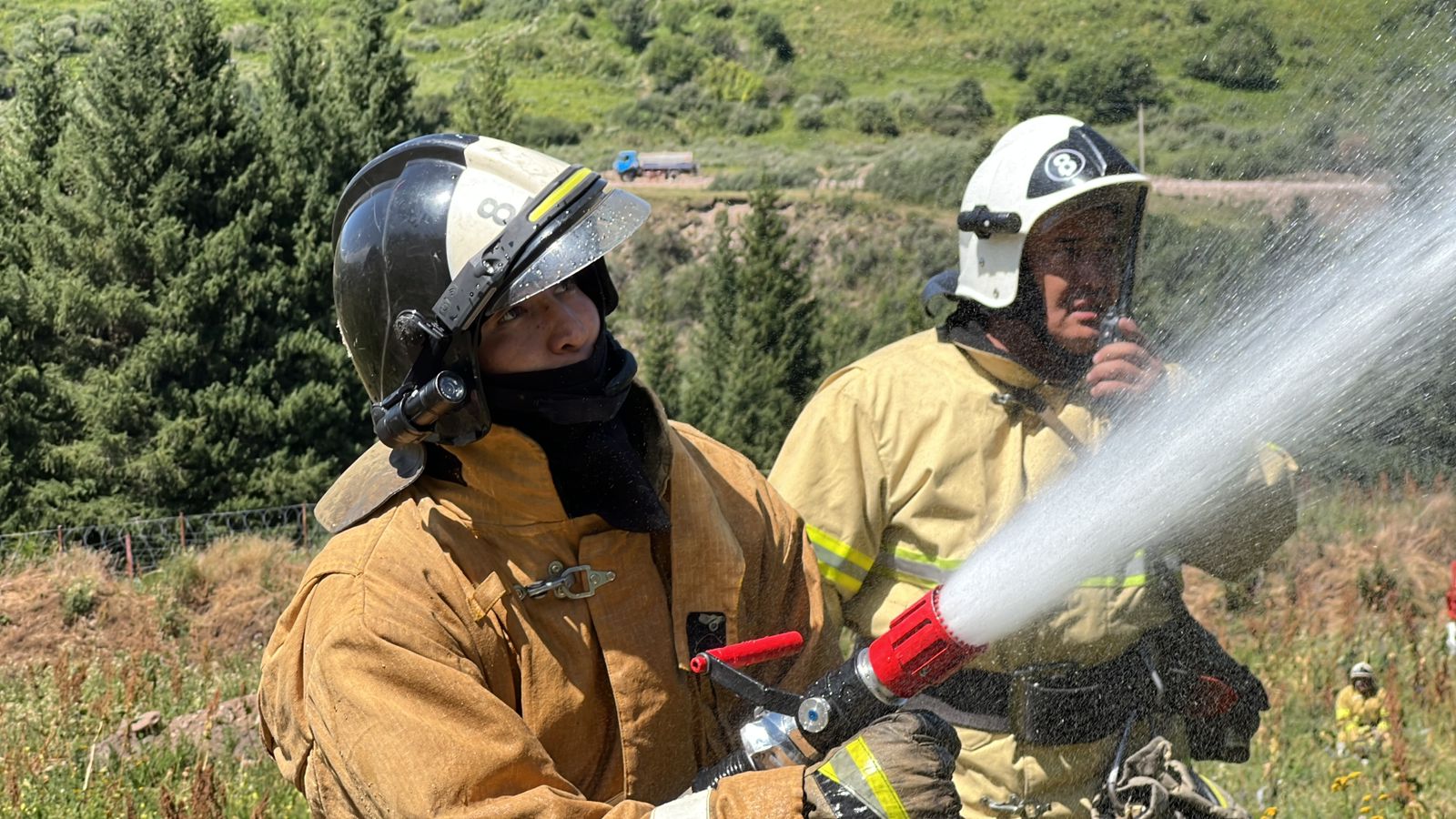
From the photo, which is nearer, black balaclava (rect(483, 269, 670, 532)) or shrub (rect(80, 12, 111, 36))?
black balaclava (rect(483, 269, 670, 532))

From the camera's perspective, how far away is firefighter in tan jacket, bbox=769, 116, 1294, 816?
3.33 m

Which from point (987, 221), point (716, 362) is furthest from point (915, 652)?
point (716, 362)

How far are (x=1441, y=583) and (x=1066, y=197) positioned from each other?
277 inches

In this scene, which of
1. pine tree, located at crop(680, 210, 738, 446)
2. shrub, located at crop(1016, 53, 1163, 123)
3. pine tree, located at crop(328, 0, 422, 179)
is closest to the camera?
pine tree, located at crop(680, 210, 738, 446)

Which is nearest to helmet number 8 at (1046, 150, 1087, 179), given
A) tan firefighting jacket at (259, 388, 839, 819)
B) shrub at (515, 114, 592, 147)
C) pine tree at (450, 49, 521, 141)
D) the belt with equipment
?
the belt with equipment

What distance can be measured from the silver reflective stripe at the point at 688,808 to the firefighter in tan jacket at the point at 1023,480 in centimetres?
126

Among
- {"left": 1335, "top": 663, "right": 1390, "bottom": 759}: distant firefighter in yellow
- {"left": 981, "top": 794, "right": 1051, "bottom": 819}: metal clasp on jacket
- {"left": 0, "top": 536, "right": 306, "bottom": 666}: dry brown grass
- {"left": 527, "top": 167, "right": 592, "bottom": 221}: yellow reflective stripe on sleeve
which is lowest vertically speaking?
{"left": 0, "top": 536, "right": 306, "bottom": 666}: dry brown grass

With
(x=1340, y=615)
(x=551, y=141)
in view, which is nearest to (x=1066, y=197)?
(x=1340, y=615)

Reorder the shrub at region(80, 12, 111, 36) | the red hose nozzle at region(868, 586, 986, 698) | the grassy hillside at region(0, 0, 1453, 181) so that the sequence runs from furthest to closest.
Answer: the shrub at region(80, 12, 111, 36)
the grassy hillside at region(0, 0, 1453, 181)
the red hose nozzle at region(868, 586, 986, 698)

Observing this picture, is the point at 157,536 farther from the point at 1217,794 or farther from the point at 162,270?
the point at 1217,794

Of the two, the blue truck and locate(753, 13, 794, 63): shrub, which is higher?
locate(753, 13, 794, 63): shrub

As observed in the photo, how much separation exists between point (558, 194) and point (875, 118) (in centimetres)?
7447

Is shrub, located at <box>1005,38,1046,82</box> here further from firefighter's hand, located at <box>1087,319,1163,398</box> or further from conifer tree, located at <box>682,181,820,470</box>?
firefighter's hand, located at <box>1087,319,1163,398</box>

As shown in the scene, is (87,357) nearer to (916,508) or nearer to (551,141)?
(916,508)
